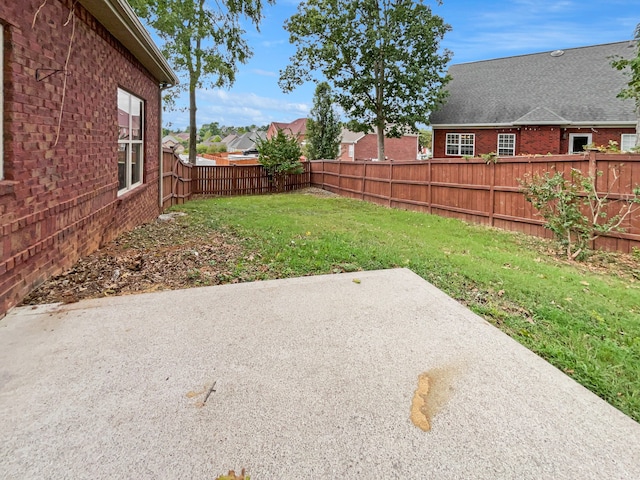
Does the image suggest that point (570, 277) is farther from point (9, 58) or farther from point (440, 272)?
point (9, 58)

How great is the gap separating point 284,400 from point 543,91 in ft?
74.7

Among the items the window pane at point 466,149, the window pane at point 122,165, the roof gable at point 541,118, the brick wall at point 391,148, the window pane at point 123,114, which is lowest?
the window pane at point 122,165

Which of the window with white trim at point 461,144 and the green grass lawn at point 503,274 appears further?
the window with white trim at point 461,144

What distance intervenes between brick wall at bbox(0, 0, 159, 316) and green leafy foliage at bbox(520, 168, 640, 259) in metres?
7.29

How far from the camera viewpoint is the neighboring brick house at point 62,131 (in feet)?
10.8

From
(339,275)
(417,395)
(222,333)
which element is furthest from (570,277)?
(222,333)

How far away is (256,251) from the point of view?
582 centimetres

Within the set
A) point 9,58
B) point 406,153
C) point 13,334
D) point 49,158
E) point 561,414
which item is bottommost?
point 561,414

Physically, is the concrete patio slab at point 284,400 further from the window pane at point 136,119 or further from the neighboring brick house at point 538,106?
the neighboring brick house at point 538,106

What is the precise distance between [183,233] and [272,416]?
5.71m

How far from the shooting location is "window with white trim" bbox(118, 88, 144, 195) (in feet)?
22.1

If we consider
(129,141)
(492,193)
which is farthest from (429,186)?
(129,141)

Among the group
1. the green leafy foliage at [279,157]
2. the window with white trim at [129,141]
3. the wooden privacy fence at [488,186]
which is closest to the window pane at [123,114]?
the window with white trim at [129,141]

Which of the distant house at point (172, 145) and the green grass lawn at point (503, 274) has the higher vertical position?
the distant house at point (172, 145)
